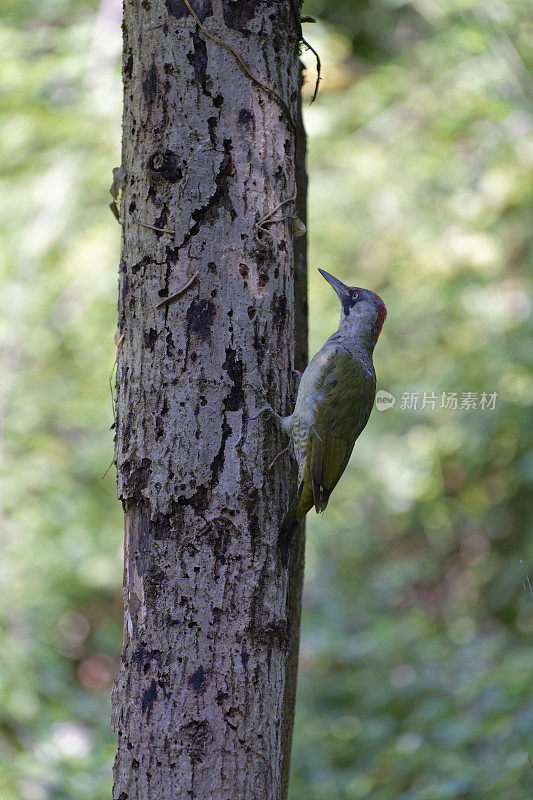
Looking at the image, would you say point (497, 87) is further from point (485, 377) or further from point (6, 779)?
point (6, 779)

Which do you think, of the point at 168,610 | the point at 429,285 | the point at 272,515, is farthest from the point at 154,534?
the point at 429,285

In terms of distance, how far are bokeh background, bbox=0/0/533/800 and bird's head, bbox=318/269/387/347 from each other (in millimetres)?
2028

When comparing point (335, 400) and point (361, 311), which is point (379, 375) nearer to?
point (361, 311)

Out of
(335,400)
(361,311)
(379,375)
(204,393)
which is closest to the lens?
(204,393)

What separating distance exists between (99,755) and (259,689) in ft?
7.69

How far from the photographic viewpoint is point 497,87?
5086mm

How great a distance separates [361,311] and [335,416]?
0.60 meters

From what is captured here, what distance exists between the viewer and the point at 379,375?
597 cm

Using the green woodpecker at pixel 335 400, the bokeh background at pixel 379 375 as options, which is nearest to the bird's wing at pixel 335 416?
the green woodpecker at pixel 335 400

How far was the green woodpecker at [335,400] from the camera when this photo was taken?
2.40m

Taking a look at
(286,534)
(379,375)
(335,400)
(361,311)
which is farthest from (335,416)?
(379,375)

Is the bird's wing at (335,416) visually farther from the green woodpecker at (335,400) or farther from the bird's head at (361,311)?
the bird's head at (361,311)

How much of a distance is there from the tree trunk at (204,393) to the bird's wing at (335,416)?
1.78ft

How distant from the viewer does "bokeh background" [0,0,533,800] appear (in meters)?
4.70
